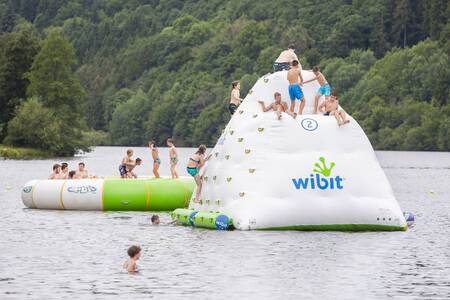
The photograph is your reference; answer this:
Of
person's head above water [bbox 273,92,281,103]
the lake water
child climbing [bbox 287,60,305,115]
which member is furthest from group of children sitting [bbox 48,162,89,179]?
person's head above water [bbox 273,92,281,103]

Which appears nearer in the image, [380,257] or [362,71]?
[380,257]

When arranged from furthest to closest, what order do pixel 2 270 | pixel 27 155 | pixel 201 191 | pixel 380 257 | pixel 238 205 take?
pixel 27 155 → pixel 201 191 → pixel 238 205 → pixel 380 257 → pixel 2 270

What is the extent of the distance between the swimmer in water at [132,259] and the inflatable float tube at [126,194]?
1699 centimetres

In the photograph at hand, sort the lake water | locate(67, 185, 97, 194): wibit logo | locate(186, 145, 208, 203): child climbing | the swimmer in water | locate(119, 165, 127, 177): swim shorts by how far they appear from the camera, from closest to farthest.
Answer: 1. the lake water
2. the swimmer in water
3. locate(186, 145, 208, 203): child climbing
4. locate(67, 185, 97, 194): wibit logo
5. locate(119, 165, 127, 177): swim shorts

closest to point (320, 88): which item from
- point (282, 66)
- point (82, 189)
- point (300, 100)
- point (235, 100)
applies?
point (300, 100)

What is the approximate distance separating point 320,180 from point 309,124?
1995 millimetres

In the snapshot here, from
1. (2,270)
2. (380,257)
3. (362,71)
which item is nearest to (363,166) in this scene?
(380,257)

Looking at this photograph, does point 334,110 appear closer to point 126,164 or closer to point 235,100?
point 235,100

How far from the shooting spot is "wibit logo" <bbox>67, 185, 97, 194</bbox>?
48750 millimetres

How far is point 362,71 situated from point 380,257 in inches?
6476

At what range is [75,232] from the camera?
137 ft

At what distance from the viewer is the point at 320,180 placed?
3906 cm

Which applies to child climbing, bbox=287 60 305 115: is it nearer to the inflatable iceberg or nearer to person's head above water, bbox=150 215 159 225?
the inflatable iceberg

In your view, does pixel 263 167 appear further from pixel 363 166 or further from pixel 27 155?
pixel 27 155
